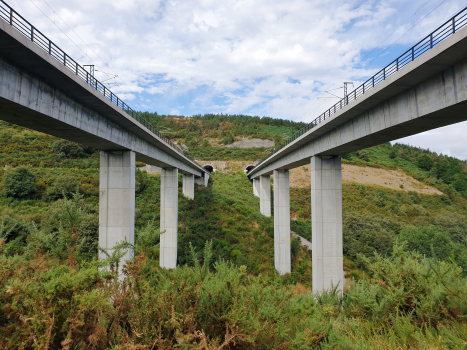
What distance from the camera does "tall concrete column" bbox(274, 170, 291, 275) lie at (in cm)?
2595

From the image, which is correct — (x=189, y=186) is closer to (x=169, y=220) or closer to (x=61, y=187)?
(x=169, y=220)

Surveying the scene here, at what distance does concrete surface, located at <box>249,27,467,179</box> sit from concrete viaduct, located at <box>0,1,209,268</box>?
1017cm

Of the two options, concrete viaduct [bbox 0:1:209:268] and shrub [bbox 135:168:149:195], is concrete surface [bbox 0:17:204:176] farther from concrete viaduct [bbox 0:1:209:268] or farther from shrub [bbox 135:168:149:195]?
shrub [bbox 135:168:149:195]

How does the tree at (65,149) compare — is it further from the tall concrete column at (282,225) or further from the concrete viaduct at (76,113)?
the tall concrete column at (282,225)

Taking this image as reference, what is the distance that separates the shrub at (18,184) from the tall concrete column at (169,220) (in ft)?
59.2

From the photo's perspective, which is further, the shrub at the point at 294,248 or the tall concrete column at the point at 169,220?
the shrub at the point at 294,248

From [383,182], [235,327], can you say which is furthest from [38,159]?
[383,182]

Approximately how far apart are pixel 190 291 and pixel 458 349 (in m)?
4.31

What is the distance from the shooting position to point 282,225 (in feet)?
87.7

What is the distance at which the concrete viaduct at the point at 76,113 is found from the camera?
7.26 meters

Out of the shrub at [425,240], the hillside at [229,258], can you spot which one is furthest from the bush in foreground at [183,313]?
the shrub at [425,240]

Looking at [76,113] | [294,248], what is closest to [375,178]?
[294,248]

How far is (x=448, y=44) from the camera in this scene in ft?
21.4

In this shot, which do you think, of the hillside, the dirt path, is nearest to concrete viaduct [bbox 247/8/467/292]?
the hillside
